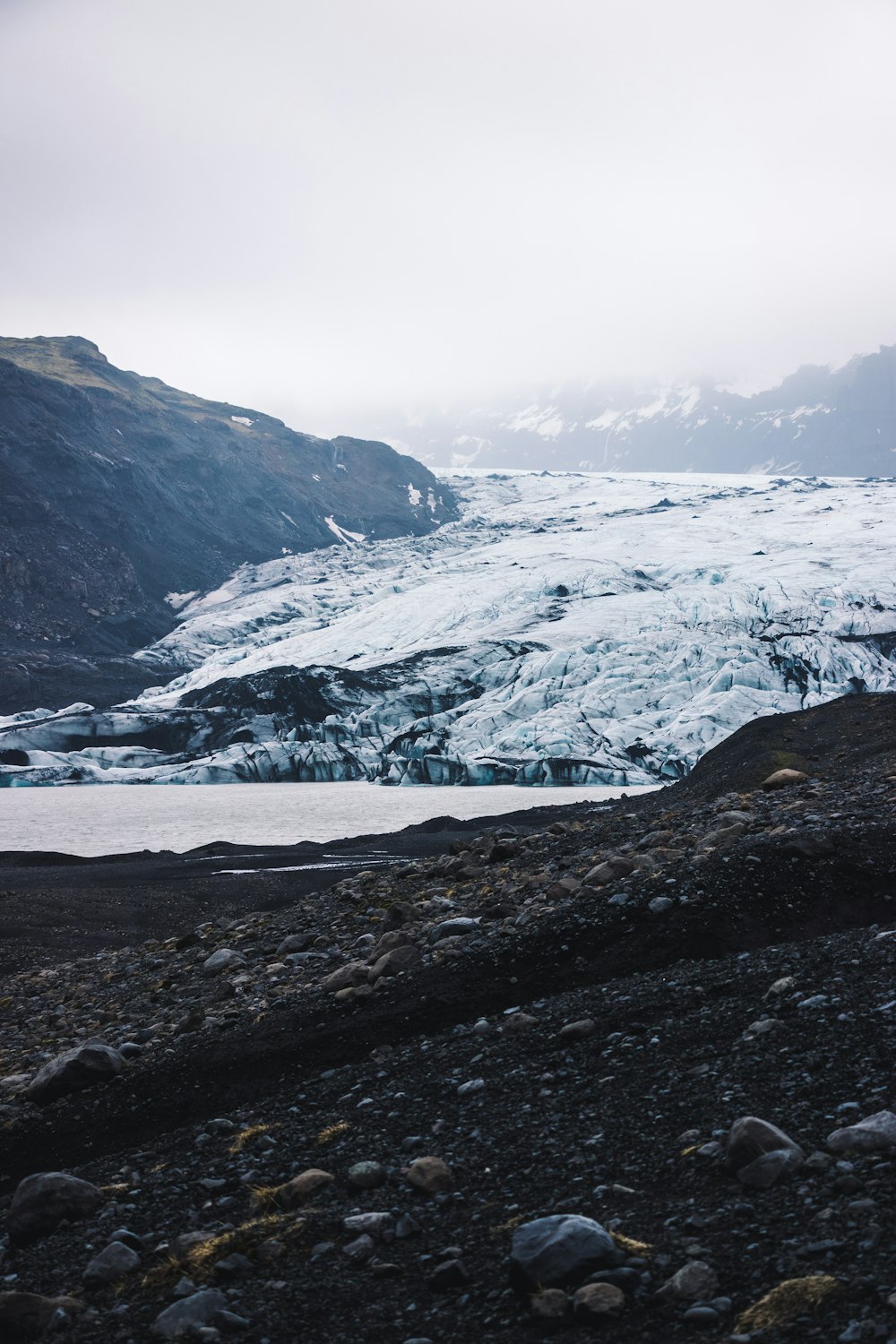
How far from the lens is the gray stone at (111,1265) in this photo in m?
4.33

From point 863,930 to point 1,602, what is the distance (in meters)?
108

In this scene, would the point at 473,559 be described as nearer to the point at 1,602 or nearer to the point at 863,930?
the point at 1,602

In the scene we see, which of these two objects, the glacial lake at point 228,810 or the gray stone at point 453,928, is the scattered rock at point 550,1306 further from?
the glacial lake at point 228,810

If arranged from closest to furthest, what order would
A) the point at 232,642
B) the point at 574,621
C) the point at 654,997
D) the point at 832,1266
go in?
the point at 832,1266, the point at 654,997, the point at 574,621, the point at 232,642

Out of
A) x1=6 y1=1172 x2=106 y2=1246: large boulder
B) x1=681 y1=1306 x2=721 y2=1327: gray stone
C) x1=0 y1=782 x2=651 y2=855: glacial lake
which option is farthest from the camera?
x1=0 y1=782 x2=651 y2=855: glacial lake

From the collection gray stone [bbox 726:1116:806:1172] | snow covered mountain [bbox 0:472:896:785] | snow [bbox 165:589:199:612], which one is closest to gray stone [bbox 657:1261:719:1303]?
gray stone [bbox 726:1116:806:1172]

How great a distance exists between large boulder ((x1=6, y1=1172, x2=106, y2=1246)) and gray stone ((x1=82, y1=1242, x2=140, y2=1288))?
68cm

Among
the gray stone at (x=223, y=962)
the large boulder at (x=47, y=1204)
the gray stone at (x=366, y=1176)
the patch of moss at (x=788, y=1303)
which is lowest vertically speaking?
the gray stone at (x=223, y=962)

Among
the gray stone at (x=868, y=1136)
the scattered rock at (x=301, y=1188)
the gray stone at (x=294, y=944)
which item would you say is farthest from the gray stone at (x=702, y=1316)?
the gray stone at (x=294, y=944)

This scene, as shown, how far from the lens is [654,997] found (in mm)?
6488

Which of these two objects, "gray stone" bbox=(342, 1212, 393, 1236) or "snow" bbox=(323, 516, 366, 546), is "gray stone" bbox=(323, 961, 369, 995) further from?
"snow" bbox=(323, 516, 366, 546)

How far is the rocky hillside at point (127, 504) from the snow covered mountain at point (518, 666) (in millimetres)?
→ 11828

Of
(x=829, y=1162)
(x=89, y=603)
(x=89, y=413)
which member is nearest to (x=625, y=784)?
(x=829, y=1162)

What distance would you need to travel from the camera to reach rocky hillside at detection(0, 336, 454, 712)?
103000 millimetres
